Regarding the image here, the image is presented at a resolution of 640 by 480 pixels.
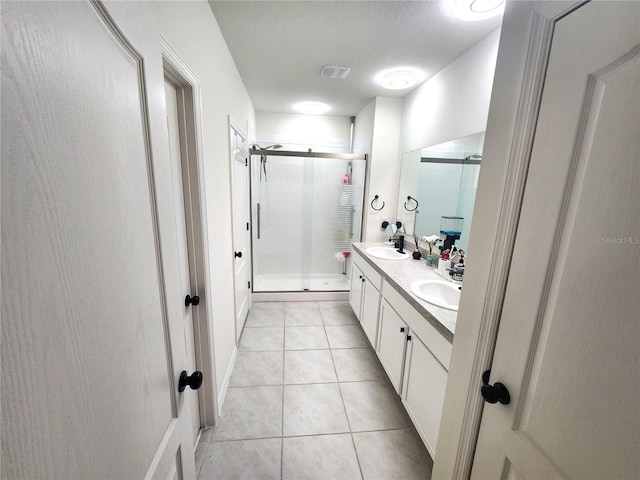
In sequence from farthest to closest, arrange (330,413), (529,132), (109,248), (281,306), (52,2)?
(281,306), (330,413), (529,132), (109,248), (52,2)

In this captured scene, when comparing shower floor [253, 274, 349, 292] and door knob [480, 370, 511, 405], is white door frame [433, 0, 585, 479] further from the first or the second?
shower floor [253, 274, 349, 292]

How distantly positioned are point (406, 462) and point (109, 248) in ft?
5.98

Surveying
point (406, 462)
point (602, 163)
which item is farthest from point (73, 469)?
point (406, 462)

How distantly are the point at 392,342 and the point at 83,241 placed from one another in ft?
6.06

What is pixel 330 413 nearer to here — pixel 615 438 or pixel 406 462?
pixel 406 462

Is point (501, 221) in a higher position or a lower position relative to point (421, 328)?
higher

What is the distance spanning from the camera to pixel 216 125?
162cm

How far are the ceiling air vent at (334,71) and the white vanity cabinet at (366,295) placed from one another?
1679mm

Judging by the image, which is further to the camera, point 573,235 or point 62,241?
point 573,235

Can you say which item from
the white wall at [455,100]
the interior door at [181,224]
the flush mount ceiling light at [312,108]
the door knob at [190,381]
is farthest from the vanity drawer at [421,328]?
the flush mount ceiling light at [312,108]

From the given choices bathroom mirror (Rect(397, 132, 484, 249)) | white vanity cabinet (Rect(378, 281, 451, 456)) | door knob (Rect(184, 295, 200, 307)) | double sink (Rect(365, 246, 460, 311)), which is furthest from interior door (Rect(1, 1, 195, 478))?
bathroom mirror (Rect(397, 132, 484, 249))

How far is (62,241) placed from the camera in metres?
0.36

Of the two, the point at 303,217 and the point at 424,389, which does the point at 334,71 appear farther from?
the point at 424,389

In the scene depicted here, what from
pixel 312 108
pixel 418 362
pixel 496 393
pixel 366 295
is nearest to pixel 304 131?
pixel 312 108
